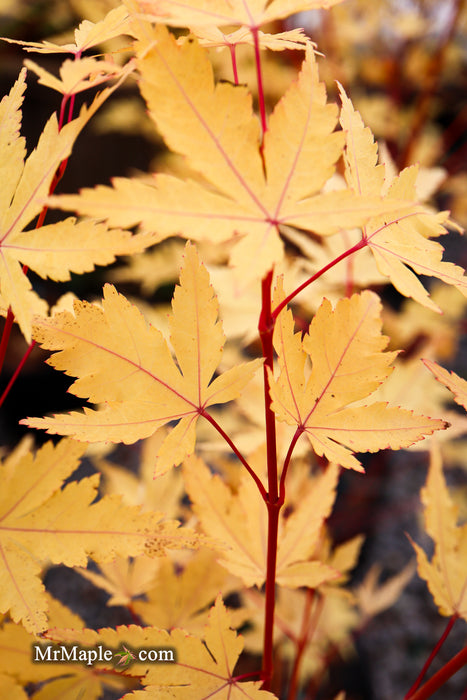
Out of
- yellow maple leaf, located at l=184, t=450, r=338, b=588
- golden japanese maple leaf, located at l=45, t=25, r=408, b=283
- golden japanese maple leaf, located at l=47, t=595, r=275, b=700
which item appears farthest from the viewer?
yellow maple leaf, located at l=184, t=450, r=338, b=588

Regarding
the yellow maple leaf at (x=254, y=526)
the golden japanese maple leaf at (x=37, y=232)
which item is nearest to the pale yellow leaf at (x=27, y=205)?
the golden japanese maple leaf at (x=37, y=232)

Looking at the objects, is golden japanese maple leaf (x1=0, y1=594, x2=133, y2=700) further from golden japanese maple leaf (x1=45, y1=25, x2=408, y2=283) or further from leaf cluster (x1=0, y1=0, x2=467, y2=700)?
golden japanese maple leaf (x1=45, y1=25, x2=408, y2=283)

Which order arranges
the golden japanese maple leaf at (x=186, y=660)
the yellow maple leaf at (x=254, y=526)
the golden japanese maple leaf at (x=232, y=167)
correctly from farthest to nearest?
1. the yellow maple leaf at (x=254, y=526)
2. the golden japanese maple leaf at (x=186, y=660)
3. the golden japanese maple leaf at (x=232, y=167)

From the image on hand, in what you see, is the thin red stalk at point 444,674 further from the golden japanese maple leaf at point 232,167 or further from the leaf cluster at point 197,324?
the golden japanese maple leaf at point 232,167

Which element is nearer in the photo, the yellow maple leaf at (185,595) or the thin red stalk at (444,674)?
the thin red stalk at (444,674)

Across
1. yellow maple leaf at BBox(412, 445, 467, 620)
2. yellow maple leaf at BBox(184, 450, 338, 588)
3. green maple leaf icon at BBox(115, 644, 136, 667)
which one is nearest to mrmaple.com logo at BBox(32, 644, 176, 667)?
green maple leaf icon at BBox(115, 644, 136, 667)

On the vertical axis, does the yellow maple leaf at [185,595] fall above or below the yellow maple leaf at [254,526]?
below
